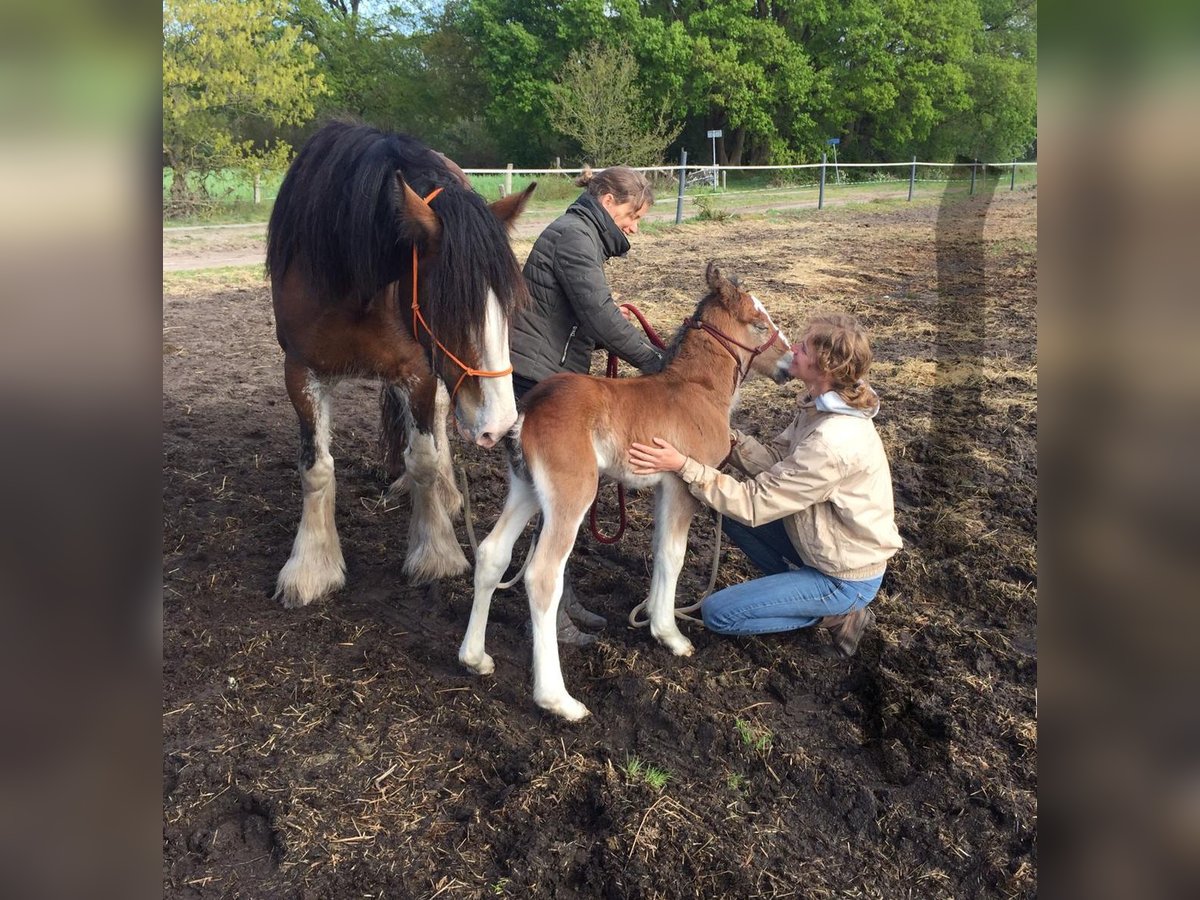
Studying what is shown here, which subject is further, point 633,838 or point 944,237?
point 944,237

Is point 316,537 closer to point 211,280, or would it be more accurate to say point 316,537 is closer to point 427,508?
point 427,508

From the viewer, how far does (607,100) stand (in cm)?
2500

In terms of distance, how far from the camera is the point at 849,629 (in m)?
3.69

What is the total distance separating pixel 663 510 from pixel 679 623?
65 centimetres

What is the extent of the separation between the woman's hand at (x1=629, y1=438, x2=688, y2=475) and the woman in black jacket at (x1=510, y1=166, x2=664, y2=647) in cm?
57

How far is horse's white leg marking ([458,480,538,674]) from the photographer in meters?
3.39

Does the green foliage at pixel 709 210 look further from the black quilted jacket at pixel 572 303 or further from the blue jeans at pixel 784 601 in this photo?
the blue jeans at pixel 784 601

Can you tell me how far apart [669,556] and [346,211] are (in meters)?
2.06

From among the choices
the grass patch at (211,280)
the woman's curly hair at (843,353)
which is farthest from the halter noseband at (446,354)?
the grass patch at (211,280)

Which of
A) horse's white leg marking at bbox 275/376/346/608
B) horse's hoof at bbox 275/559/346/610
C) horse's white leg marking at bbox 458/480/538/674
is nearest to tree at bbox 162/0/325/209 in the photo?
horse's white leg marking at bbox 275/376/346/608

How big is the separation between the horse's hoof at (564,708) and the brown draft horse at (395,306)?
1035 millimetres
